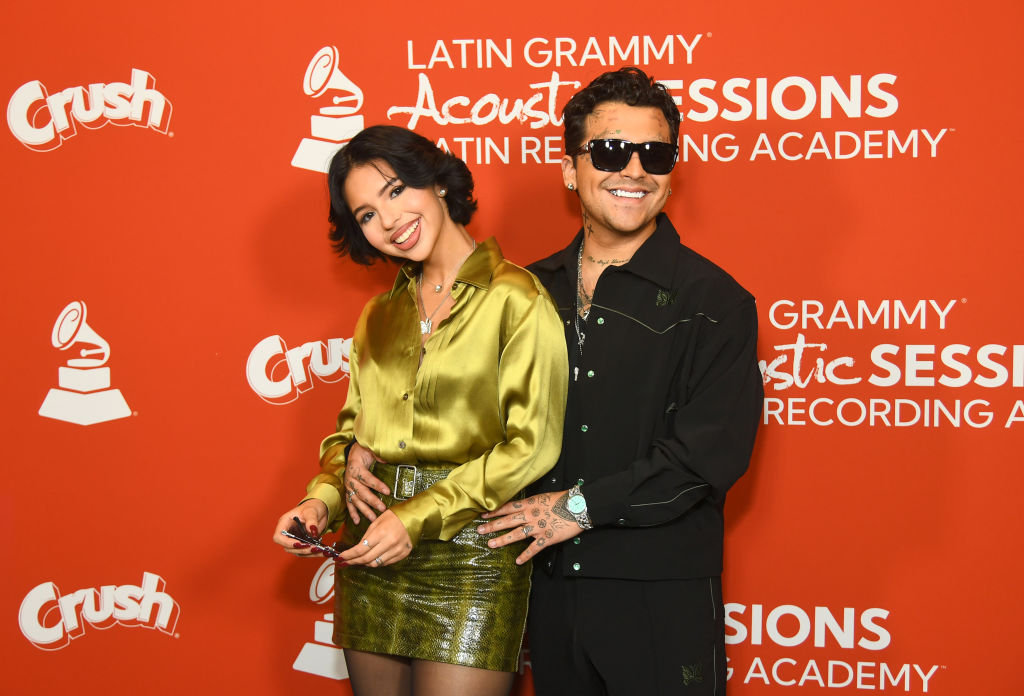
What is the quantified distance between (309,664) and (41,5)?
2.08m

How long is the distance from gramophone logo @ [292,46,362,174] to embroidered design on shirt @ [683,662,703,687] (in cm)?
161

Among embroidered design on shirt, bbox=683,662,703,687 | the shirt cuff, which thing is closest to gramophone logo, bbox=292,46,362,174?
the shirt cuff

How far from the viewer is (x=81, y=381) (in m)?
2.56

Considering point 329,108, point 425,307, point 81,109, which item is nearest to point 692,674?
point 425,307

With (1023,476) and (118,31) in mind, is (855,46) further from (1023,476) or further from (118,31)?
(118,31)

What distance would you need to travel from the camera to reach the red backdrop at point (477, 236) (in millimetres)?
2221

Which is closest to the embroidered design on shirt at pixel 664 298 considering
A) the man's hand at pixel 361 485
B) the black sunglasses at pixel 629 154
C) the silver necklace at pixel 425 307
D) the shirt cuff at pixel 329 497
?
the black sunglasses at pixel 629 154

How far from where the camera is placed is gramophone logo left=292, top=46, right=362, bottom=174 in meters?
2.39

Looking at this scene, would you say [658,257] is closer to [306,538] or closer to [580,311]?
[580,311]

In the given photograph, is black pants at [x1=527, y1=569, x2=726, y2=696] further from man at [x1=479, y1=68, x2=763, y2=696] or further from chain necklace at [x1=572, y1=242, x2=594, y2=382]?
chain necklace at [x1=572, y1=242, x2=594, y2=382]

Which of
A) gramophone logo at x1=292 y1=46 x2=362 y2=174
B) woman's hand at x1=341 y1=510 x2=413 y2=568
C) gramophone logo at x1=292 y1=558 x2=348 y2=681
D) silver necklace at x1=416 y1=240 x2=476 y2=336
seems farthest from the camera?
gramophone logo at x1=292 y1=558 x2=348 y2=681

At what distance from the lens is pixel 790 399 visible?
2.30 metres

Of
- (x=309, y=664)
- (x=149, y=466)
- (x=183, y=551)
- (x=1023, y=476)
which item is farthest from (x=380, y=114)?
(x=1023, y=476)

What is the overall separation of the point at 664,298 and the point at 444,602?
2.57 ft
